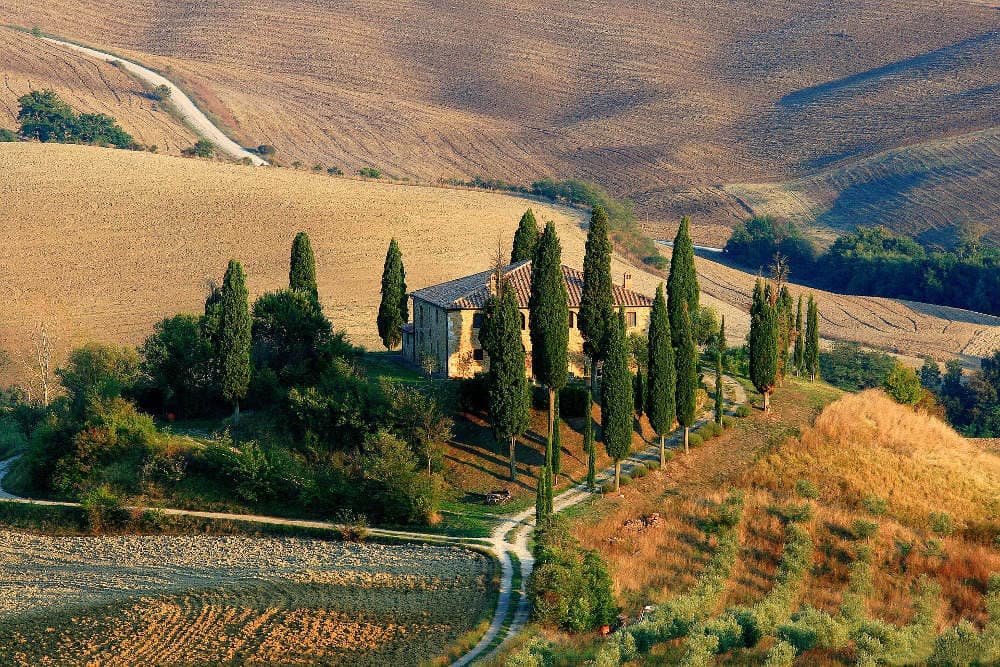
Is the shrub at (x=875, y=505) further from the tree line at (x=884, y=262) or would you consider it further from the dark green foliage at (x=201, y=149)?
the dark green foliage at (x=201, y=149)

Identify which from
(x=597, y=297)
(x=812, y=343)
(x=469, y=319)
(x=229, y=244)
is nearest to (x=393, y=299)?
(x=469, y=319)

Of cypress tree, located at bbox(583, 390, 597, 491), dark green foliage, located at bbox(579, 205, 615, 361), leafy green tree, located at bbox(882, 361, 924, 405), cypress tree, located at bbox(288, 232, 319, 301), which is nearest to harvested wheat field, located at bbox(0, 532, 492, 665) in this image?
cypress tree, located at bbox(583, 390, 597, 491)

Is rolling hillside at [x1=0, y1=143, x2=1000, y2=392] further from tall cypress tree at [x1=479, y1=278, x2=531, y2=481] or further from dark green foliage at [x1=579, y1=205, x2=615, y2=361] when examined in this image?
tall cypress tree at [x1=479, y1=278, x2=531, y2=481]

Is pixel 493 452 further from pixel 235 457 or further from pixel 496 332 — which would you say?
pixel 235 457

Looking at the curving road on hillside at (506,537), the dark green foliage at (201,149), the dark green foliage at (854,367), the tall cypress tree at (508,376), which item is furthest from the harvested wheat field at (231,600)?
the dark green foliage at (201,149)

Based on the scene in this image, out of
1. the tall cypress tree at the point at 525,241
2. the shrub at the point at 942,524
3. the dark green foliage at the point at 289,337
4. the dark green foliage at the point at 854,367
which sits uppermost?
the tall cypress tree at the point at 525,241

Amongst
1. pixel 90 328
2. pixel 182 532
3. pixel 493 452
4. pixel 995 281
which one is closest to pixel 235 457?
pixel 182 532
